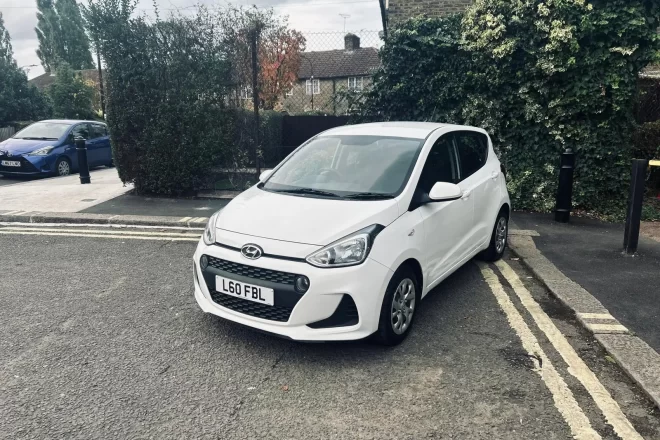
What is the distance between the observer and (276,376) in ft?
11.2

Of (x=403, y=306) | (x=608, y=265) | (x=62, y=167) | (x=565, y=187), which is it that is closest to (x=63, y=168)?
(x=62, y=167)

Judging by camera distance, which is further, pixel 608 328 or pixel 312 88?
pixel 312 88

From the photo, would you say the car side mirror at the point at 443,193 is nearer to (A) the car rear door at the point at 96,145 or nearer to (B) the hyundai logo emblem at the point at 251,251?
(B) the hyundai logo emblem at the point at 251,251

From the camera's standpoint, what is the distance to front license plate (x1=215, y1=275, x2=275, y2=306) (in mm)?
3492

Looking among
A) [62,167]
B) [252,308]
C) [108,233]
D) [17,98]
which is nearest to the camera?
[252,308]

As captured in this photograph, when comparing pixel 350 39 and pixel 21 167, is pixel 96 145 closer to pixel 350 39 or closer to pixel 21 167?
pixel 21 167

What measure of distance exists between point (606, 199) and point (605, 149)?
33.9 inches

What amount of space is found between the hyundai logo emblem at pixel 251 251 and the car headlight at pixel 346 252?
36 cm

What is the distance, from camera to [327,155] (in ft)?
15.9

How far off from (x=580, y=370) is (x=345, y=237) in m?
1.86

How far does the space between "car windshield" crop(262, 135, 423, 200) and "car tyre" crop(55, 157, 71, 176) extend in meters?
10.7

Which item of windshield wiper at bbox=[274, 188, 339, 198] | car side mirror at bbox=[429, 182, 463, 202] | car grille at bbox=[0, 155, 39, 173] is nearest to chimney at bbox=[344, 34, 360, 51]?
windshield wiper at bbox=[274, 188, 339, 198]

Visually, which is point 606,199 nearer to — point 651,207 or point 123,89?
point 651,207

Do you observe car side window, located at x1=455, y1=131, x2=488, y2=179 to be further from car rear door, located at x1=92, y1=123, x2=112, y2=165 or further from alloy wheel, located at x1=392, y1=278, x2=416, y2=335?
car rear door, located at x1=92, y1=123, x2=112, y2=165
